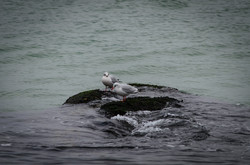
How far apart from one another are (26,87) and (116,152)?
12.8 m

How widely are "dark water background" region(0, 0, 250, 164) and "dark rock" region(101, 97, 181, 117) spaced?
10.9 inches

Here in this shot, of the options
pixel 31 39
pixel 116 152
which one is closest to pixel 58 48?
pixel 31 39

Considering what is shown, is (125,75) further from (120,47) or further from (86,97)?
(86,97)

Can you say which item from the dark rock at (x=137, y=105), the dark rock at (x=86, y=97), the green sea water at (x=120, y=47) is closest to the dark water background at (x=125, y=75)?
the green sea water at (x=120, y=47)

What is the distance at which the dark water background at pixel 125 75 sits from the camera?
7.27 m

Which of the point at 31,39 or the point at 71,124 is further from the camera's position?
the point at 31,39

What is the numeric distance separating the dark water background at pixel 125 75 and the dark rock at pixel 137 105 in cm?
28

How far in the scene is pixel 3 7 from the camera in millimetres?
34031

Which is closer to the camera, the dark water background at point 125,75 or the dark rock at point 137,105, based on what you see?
the dark water background at point 125,75

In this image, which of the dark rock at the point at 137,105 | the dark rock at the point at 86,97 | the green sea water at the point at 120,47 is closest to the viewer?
the dark rock at the point at 137,105

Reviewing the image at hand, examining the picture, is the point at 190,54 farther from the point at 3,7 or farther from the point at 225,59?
the point at 3,7

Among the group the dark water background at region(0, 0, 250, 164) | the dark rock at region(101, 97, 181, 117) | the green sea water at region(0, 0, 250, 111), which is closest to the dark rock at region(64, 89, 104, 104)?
the dark water background at region(0, 0, 250, 164)

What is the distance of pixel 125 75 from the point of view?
21.2 meters

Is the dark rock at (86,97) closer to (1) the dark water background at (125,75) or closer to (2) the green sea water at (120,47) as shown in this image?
(1) the dark water background at (125,75)
